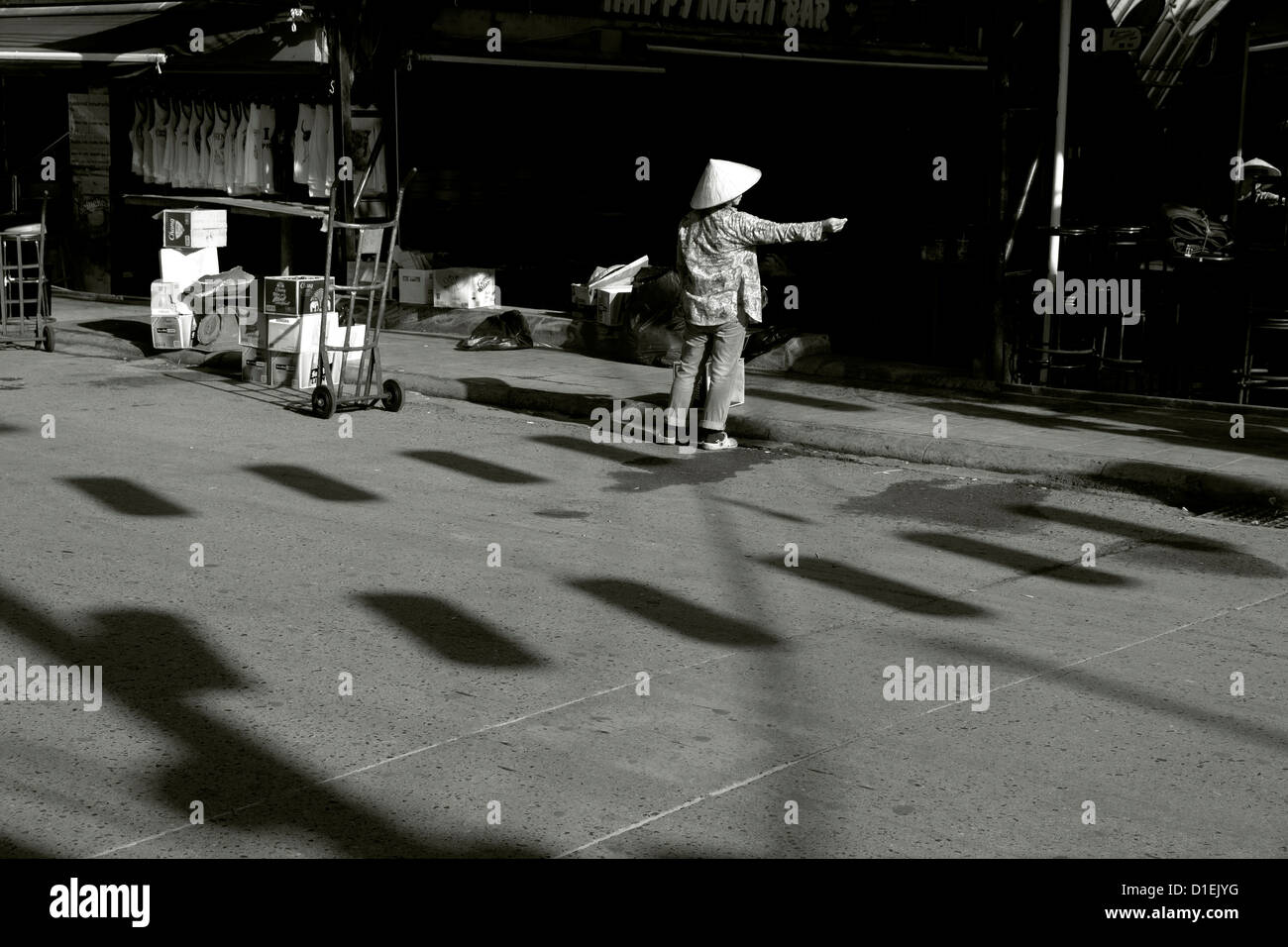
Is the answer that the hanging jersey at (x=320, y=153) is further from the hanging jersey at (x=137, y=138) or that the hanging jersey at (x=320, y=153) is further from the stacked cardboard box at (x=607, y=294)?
the stacked cardboard box at (x=607, y=294)

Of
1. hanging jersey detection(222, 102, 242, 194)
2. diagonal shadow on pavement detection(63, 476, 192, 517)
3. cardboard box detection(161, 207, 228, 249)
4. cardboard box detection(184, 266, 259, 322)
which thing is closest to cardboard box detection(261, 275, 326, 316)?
cardboard box detection(184, 266, 259, 322)

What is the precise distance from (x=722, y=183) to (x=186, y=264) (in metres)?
7.07

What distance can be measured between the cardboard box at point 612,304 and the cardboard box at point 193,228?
3.78 metres

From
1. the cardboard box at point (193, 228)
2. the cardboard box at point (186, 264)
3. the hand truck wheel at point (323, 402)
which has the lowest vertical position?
the hand truck wheel at point (323, 402)

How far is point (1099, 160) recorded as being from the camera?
558 inches

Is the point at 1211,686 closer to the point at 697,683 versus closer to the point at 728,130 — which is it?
the point at 697,683

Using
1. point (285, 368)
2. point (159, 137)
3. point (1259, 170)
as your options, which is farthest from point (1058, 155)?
point (159, 137)

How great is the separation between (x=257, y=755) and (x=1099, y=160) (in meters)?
11.4

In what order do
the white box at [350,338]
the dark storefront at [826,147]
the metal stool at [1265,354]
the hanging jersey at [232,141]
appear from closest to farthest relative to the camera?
the metal stool at [1265,354], the dark storefront at [826,147], the white box at [350,338], the hanging jersey at [232,141]

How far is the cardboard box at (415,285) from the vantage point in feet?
57.2

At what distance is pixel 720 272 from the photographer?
10414mm

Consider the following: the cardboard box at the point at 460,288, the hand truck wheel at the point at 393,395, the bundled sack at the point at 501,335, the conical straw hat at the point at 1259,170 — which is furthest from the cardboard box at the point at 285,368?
the conical straw hat at the point at 1259,170

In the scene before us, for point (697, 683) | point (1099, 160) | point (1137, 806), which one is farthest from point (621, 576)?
point (1099, 160)

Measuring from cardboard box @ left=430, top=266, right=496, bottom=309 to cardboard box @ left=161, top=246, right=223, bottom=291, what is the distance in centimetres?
262
